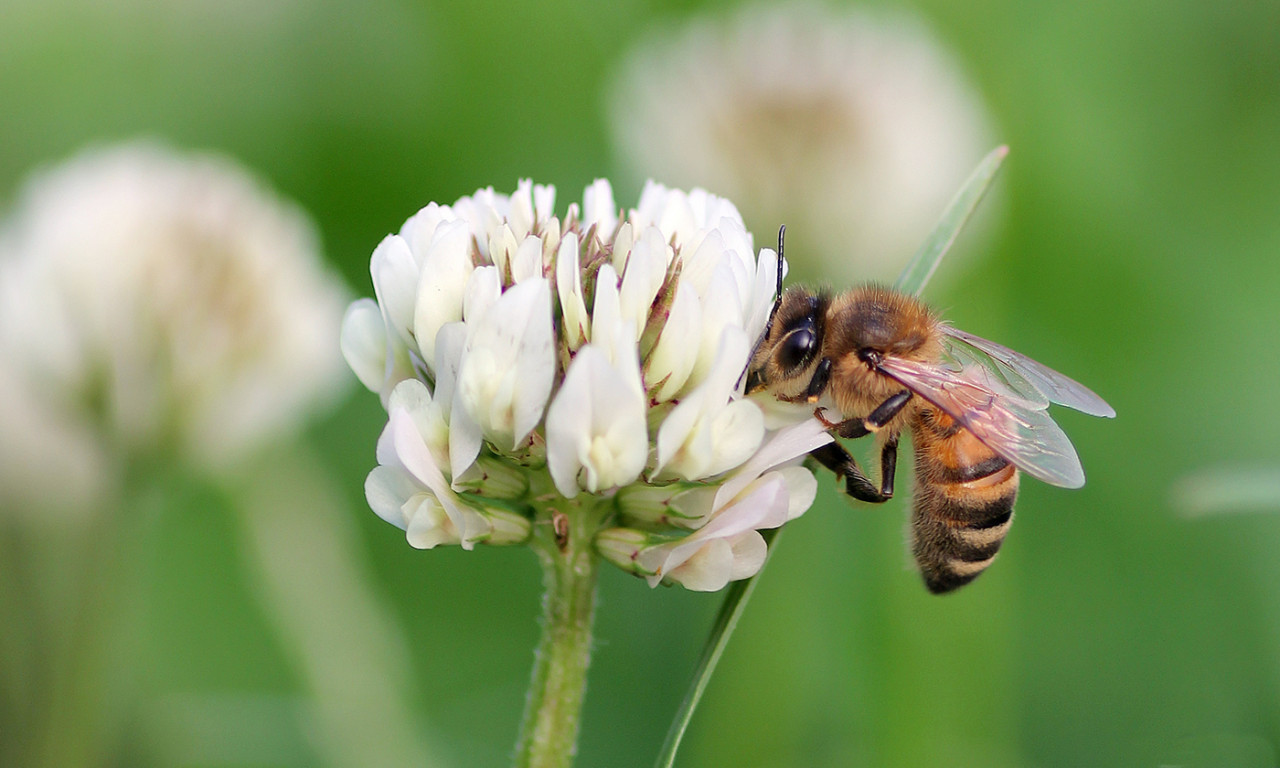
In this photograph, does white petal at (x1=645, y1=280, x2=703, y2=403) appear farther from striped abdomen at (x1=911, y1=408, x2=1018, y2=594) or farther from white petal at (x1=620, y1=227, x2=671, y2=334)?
striped abdomen at (x1=911, y1=408, x2=1018, y2=594)

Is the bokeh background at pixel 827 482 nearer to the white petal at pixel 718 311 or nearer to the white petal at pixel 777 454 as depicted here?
Answer: the white petal at pixel 777 454

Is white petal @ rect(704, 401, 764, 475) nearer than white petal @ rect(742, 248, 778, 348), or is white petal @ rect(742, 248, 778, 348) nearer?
white petal @ rect(704, 401, 764, 475)

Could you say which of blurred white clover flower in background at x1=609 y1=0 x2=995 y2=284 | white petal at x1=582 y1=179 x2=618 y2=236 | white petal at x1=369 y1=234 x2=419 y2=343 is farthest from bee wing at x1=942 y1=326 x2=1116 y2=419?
blurred white clover flower in background at x1=609 y1=0 x2=995 y2=284

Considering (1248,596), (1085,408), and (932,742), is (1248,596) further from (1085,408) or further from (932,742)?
(1085,408)

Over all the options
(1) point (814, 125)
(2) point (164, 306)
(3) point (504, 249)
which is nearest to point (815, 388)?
(3) point (504, 249)

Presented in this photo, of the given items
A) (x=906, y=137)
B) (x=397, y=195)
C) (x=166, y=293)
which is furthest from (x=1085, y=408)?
(x=397, y=195)

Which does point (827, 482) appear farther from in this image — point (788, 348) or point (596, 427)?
point (596, 427)
